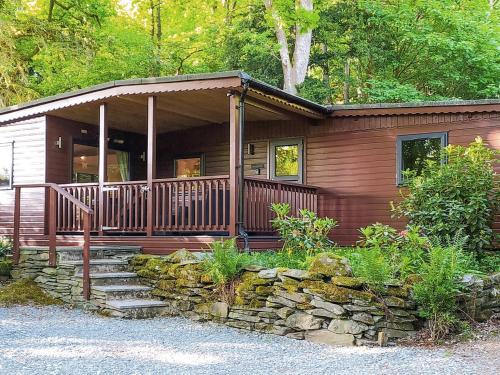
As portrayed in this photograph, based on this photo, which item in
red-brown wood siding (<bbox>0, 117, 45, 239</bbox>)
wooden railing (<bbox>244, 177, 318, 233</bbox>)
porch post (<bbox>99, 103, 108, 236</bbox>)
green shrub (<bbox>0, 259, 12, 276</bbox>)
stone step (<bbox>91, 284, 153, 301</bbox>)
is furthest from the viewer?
red-brown wood siding (<bbox>0, 117, 45, 239</bbox>)

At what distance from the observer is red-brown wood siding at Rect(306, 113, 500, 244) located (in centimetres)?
1037

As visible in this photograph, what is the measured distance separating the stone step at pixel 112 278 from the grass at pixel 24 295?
724 mm

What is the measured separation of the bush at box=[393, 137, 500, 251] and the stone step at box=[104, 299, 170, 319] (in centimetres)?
418

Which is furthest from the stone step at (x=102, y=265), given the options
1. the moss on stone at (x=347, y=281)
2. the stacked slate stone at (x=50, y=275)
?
the moss on stone at (x=347, y=281)

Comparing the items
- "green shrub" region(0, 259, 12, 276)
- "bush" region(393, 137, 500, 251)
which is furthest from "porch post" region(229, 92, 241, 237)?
"green shrub" region(0, 259, 12, 276)

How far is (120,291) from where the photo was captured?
8055mm

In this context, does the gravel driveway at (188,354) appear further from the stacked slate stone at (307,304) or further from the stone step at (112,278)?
the stone step at (112,278)

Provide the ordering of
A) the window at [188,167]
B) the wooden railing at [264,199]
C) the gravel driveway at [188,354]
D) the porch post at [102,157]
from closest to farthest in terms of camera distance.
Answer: the gravel driveway at [188,354] → the wooden railing at [264,199] → the porch post at [102,157] → the window at [188,167]

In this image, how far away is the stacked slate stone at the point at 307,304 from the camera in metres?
6.13

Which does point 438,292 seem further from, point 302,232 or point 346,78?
point 346,78

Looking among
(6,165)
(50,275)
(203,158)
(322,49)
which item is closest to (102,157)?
(50,275)

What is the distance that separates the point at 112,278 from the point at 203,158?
4977 millimetres

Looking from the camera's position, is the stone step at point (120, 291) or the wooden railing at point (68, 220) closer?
the stone step at point (120, 291)

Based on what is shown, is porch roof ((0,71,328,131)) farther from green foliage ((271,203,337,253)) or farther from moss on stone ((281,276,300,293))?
moss on stone ((281,276,300,293))
